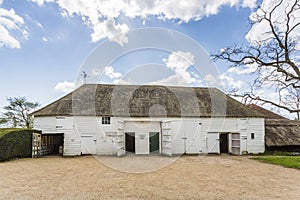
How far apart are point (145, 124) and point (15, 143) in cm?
853

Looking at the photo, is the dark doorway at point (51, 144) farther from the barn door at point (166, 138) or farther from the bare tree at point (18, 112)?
the bare tree at point (18, 112)

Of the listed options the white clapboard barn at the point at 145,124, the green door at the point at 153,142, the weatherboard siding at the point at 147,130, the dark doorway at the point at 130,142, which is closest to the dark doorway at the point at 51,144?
the white clapboard barn at the point at 145,124

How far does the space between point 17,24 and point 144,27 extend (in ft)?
23.6

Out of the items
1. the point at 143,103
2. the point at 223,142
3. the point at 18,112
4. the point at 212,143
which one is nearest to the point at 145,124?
the point at 143,103

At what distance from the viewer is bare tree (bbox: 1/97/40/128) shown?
27781mm

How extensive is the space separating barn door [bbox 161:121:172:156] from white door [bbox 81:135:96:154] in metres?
4.99

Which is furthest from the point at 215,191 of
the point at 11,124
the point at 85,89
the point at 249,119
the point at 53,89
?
the point at 11,124

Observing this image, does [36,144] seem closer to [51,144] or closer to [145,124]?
[51,144]

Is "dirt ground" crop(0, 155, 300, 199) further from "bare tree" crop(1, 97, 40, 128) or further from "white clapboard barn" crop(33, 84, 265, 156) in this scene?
"bare tree" crop(1, 97, 40, 128)

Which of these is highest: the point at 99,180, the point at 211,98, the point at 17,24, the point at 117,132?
the point at 17,24

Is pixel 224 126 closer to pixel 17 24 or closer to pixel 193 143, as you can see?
pixel 193 143

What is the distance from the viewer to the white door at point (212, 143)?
60.5ft

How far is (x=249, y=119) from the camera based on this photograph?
62.8ft

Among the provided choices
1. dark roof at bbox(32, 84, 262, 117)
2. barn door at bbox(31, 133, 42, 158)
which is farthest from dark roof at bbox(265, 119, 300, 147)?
barn door at bbox(31, 133, 42, 158)
